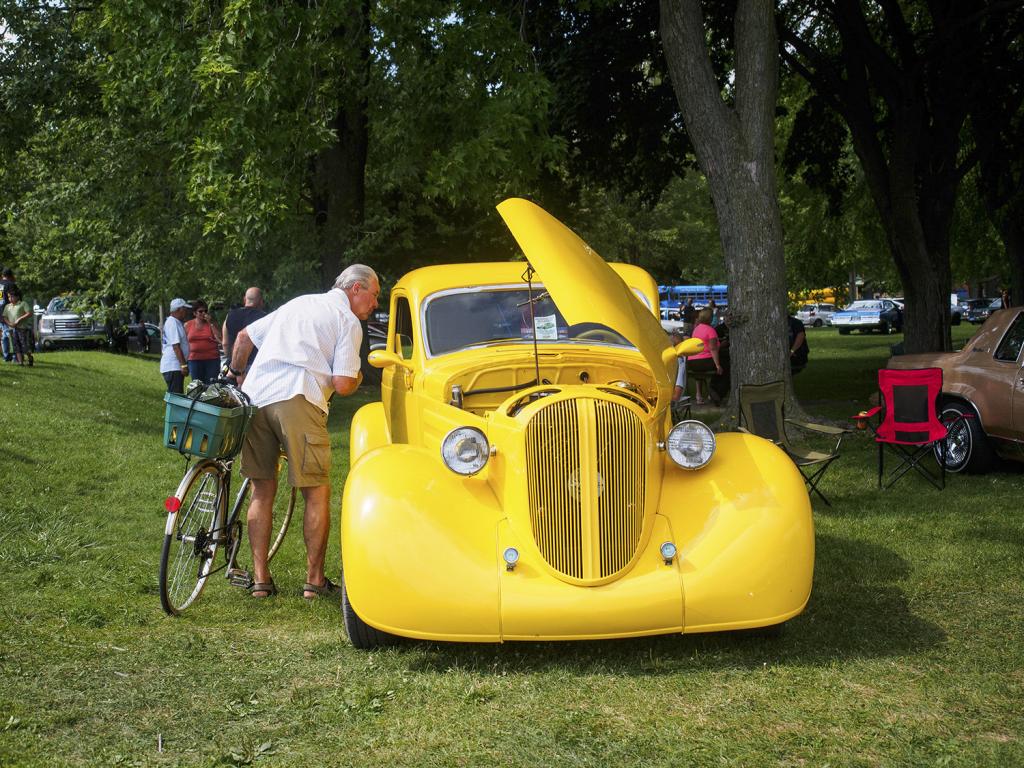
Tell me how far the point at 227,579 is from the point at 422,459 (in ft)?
6.44

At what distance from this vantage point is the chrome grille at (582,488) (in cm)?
548

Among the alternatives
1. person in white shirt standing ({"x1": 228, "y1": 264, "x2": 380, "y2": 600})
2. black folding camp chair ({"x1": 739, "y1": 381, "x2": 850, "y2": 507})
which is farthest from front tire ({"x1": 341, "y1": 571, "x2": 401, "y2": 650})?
black folding camp chair ({"x1": 739, "y1": 381, "x2": 850, "y2": 507})

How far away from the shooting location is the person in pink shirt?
57.6 feet

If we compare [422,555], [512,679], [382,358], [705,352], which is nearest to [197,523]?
[382,358]

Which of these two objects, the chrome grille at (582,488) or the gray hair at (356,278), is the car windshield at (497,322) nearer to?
the gray hair at (356,278)

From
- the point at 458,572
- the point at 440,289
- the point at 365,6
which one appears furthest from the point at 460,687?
the point at 365,6

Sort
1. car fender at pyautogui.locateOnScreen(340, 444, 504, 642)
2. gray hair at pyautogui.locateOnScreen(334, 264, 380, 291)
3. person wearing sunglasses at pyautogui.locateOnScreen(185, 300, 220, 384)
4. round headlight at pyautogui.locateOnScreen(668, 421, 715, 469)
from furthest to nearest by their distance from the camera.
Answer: person wearing sunglasses at pyautogui.locateOnScreen(185, 300, 220, 384)
gray hair at pyautogui.locateOnScreen(334, 264, 380, 291)
round headlight at pyautogui.locateOnScreen(668, 421, 715, 469)
car fender at pyautogui.locateOnScreen(340, 444, 504, 642)

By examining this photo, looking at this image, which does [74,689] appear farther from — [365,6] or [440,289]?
[365,6]

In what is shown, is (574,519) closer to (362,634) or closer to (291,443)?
(362,634)

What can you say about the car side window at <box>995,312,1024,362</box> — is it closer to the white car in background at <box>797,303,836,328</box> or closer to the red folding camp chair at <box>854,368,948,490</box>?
the red folding camp chair at <box>854,368,948,490</box>

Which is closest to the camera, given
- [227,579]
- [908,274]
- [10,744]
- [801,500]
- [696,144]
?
[10,744]

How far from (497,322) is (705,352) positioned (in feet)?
36.4

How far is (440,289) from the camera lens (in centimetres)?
740

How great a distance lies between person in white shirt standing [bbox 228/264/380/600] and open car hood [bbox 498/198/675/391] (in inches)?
54.6
